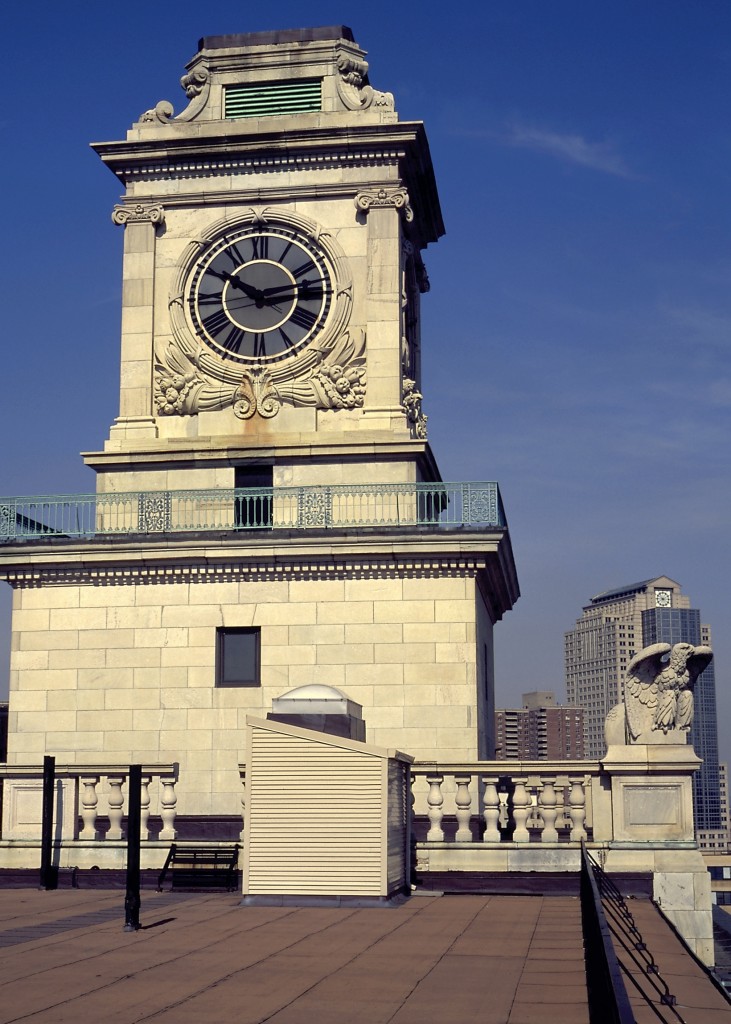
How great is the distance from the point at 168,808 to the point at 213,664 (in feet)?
23.1

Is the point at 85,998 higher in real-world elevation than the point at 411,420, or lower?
lower

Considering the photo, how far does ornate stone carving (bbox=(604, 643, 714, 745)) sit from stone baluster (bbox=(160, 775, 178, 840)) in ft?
26.6

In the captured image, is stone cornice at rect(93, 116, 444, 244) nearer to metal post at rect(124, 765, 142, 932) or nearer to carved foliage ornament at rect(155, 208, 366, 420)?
carved foliage ornament at rect(155, 208, 366, 420)

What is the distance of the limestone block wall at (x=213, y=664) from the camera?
3225cm

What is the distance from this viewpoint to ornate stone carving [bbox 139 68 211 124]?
128ft

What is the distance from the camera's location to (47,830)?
24.6m

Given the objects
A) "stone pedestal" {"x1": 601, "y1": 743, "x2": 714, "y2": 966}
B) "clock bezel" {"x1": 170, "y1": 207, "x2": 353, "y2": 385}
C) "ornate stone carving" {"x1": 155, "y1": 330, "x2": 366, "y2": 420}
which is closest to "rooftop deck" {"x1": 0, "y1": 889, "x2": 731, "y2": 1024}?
"stone pedestal" {"x1": 601, "y1": 743, "x2": 714, "y2": 966}

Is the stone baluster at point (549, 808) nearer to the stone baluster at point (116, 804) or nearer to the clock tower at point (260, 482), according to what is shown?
the clock tower at point (260, 482)

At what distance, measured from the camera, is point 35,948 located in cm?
1631

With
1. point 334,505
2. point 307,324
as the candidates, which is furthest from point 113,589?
point 307,324

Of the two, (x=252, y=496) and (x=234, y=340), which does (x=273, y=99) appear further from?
(x=252, y=496)

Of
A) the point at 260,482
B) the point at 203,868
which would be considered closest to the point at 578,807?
the point at 203,868

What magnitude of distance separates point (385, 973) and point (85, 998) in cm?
329

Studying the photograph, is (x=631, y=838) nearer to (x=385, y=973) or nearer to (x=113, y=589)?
(x=385, y=973)
